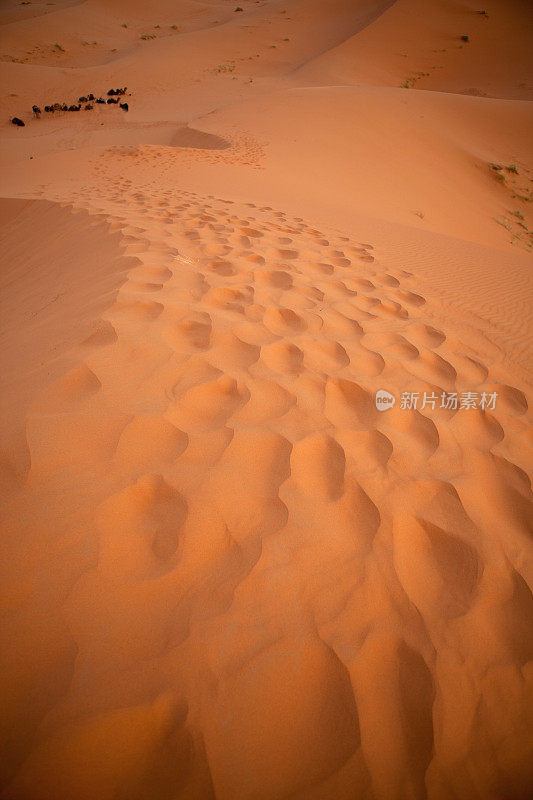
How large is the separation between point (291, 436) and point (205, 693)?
0.79 metres

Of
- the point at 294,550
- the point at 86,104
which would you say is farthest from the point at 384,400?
the point at 86,104

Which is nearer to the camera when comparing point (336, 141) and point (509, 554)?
point (509, 554)

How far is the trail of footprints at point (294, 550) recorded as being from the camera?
810mm

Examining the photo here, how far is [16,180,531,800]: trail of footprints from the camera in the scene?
81cm

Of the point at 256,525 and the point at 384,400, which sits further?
the point at 384,400

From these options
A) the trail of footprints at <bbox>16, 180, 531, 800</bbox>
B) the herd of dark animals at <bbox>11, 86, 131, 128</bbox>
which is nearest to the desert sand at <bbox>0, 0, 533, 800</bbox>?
the trail of footprints at <bbox>16, 180, 531, 800</bbox>

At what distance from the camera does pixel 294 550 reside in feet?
3.47

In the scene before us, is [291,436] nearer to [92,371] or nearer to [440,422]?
[440,422]

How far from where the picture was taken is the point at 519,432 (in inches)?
66.7

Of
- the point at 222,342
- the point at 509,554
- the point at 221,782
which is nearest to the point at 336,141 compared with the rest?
the point at 222,342

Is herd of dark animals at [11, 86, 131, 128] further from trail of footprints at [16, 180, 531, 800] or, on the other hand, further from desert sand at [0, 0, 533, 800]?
trail of footprints at [16, 180, 531, 800]

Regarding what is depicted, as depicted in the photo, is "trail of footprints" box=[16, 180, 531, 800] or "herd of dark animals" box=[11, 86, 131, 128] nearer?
"trail of footprints" box=[16, 180, 531, 800]

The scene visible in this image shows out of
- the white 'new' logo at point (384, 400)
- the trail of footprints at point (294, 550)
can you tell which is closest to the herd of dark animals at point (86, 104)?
the trail of footprints at point (294, 550)

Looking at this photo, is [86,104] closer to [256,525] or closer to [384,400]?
[384,400]
